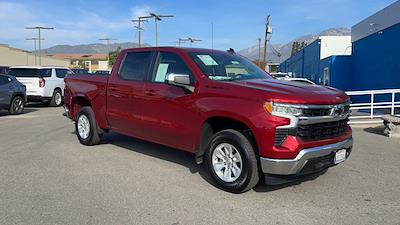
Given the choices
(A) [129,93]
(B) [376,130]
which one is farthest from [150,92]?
(B) [376,130]

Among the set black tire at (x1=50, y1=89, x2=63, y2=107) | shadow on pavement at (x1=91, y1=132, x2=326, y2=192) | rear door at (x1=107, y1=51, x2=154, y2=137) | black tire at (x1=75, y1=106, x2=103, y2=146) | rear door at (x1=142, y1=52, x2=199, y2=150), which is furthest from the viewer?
black tire at (x1=50, y1=89, x2=63, y2=107)

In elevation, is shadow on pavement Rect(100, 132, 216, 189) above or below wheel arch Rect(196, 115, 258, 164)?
below

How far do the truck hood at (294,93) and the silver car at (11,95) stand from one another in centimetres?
1200

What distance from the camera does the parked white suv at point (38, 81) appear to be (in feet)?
62.4

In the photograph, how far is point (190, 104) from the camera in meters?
6.18

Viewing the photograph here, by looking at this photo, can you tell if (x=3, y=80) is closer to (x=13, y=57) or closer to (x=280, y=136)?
(x=280, y=136)

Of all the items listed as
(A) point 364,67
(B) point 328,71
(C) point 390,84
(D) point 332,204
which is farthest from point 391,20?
(D) point 332,204

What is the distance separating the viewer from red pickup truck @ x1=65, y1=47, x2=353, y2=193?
17.1ft

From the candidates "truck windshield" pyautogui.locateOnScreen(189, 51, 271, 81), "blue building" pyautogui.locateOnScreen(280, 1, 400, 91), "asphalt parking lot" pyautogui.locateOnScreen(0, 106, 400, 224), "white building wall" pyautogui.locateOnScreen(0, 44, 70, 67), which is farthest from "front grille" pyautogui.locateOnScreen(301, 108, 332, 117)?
"white building wall" pyautogui.locateOnScreen(0, 44, 70, 67)

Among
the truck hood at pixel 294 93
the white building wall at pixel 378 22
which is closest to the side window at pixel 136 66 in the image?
the truck hood at pixel 294 93

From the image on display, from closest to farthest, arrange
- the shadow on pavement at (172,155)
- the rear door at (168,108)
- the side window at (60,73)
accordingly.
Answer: the shadow on pavement at (172,155)
the rear door at (168,108)
the side window at (60,73)

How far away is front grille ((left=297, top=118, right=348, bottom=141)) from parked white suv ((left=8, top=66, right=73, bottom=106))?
16.0 meters

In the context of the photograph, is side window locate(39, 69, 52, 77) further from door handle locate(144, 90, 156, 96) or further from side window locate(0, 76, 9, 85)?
door handle locate(144, 90, 156, 96)

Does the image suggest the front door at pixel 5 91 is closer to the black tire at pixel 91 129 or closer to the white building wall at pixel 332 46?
the black tire at pixel 91 129
